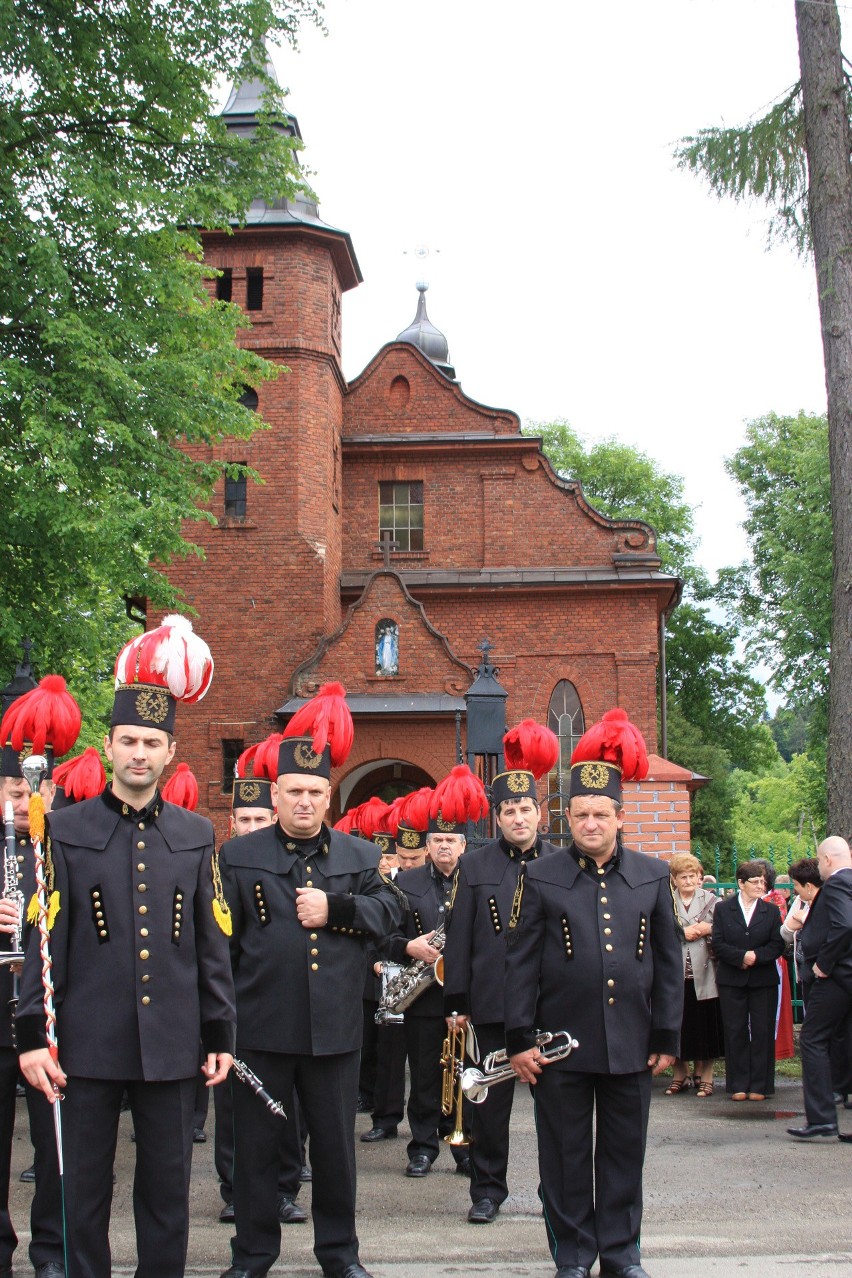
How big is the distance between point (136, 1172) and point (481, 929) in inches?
127

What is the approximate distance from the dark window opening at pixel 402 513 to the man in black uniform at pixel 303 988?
72.4 feet

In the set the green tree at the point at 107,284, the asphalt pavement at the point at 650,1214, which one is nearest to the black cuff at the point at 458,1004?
the asphalt pavement at the point at 650,1214

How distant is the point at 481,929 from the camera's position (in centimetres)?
774

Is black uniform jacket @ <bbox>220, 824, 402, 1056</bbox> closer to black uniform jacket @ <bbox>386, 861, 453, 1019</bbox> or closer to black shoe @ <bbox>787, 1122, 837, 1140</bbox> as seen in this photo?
black uniform jacket @ <bbox>386, 861, 453, 1019</bbox>

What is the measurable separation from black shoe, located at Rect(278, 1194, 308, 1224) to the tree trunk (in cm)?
703

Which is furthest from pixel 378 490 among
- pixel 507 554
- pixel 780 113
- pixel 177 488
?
pixel 780 113

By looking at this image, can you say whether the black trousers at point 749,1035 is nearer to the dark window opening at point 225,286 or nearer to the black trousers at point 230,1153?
the black trousers at point 230,1153

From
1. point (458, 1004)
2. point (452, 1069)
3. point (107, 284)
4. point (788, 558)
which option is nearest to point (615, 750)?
point (458, 1004)

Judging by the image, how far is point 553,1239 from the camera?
596cm

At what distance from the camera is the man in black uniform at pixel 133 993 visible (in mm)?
4723

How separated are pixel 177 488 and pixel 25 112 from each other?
173 inches

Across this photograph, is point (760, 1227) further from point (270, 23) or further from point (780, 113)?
point (270, 23)

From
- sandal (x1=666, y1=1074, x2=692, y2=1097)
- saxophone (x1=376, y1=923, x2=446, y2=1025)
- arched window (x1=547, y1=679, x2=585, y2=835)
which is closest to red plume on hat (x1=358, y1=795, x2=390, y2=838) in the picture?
sandal (x1=666, y1=1074, x2=692, y2=1097)

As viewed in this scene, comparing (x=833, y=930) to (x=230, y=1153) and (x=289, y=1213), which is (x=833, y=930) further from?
(x=230, y=1153)
